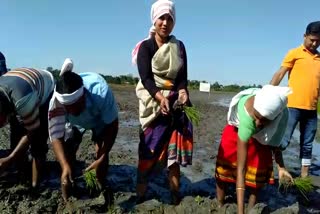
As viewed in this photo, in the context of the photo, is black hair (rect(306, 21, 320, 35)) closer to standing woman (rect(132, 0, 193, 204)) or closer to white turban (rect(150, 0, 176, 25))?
standing woman (rect(132, 0, 193, 204))

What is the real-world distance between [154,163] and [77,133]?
0.89m

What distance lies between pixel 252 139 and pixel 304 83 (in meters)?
1.71

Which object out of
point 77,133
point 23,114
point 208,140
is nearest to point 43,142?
point 77,133

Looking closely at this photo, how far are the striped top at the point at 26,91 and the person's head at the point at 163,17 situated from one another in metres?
1.18

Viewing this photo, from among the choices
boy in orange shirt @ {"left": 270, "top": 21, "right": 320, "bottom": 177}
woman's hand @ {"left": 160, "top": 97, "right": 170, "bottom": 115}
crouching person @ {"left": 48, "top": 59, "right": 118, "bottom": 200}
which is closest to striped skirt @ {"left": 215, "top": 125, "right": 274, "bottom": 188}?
woman's hand @ {"left": 160, "top": 97, "right": 170, "bottom": 115}

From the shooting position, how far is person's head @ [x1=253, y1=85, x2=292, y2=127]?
9.30 feet

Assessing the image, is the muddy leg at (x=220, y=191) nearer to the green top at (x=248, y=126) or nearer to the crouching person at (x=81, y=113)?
the green top at (x=248, y=126)

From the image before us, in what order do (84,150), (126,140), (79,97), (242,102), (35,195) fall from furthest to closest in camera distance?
(126,140)
(84,150)
(35,195)
(242,102)
(79,97)

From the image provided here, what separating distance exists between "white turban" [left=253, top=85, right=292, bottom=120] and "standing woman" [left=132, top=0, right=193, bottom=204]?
82cm

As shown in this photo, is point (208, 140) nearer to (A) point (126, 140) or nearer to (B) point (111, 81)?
(A) point (126, 140)

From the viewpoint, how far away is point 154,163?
3682 millimetres

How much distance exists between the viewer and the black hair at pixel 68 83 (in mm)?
2963

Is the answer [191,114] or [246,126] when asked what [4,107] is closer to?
[191,114]

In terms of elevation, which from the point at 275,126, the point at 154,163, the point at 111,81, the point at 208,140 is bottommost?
the point at 111,81
